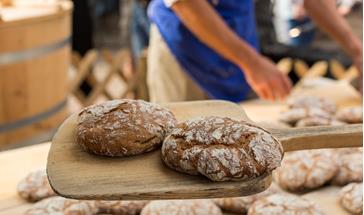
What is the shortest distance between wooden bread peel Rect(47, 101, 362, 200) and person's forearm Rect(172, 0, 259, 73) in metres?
0.77

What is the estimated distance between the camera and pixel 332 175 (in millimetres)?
1457

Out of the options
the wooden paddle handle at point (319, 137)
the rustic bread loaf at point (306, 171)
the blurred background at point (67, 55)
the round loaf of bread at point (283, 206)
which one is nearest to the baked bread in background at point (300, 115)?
the rustic bread loaf at point (306, 171)

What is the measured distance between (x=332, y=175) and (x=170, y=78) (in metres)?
0.91

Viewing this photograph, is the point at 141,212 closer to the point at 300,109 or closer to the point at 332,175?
the point at 332,175

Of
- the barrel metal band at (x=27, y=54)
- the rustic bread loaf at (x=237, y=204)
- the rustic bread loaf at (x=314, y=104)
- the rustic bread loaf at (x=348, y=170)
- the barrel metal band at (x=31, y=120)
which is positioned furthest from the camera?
the barrel metal band at (x=31, y=120)

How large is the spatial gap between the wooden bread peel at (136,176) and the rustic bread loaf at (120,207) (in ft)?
1.02

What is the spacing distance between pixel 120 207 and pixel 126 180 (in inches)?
17.3

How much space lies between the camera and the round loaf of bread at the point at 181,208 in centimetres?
126

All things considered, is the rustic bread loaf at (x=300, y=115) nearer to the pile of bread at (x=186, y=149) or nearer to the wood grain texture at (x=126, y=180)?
the pile of bread at (x=186, y=149)

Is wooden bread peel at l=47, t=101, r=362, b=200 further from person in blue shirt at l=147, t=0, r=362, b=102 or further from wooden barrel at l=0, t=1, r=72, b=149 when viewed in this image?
wooden barrel at l=0, t=1, r=72, b=149

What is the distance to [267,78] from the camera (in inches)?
72.4

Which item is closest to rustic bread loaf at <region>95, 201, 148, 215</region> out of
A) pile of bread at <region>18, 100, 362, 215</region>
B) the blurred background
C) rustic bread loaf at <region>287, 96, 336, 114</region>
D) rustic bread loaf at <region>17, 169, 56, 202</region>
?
pile of bread at <region>18, 100, 362, 215</region>

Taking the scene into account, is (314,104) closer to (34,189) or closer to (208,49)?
(208,49)

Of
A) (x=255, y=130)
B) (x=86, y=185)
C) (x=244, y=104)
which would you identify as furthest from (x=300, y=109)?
(x=86, y=185)
